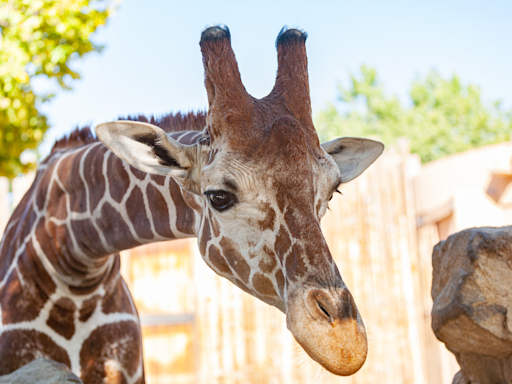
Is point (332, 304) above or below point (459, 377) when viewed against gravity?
above

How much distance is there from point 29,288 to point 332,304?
1.90 m

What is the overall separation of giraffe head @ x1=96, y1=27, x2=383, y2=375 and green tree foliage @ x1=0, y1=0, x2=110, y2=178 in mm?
3795

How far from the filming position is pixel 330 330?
1735 mm

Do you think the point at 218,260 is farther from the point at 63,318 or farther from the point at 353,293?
the point at 353,293

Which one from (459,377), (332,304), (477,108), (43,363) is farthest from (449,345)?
(477,108)

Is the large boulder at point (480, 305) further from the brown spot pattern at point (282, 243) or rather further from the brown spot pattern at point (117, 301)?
the brown spot pattern at point (117, 301)

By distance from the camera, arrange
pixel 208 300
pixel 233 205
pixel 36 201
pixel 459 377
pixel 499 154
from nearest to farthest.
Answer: pixel 233 205, pixel 459 377, pixel 36 201, pixel 499 154, pixel 208 300

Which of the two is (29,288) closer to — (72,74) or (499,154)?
(72,74)

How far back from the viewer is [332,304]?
177 cm

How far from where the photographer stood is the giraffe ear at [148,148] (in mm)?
2271

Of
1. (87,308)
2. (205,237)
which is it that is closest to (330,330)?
(205,237)

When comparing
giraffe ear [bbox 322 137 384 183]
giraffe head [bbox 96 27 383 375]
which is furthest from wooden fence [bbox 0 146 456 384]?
giraffe head [bbox 96 27 383 375]

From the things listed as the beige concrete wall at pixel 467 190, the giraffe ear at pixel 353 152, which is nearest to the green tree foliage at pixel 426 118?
the beige concrete wall at pixel 467 190

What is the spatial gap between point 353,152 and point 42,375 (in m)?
1.78
